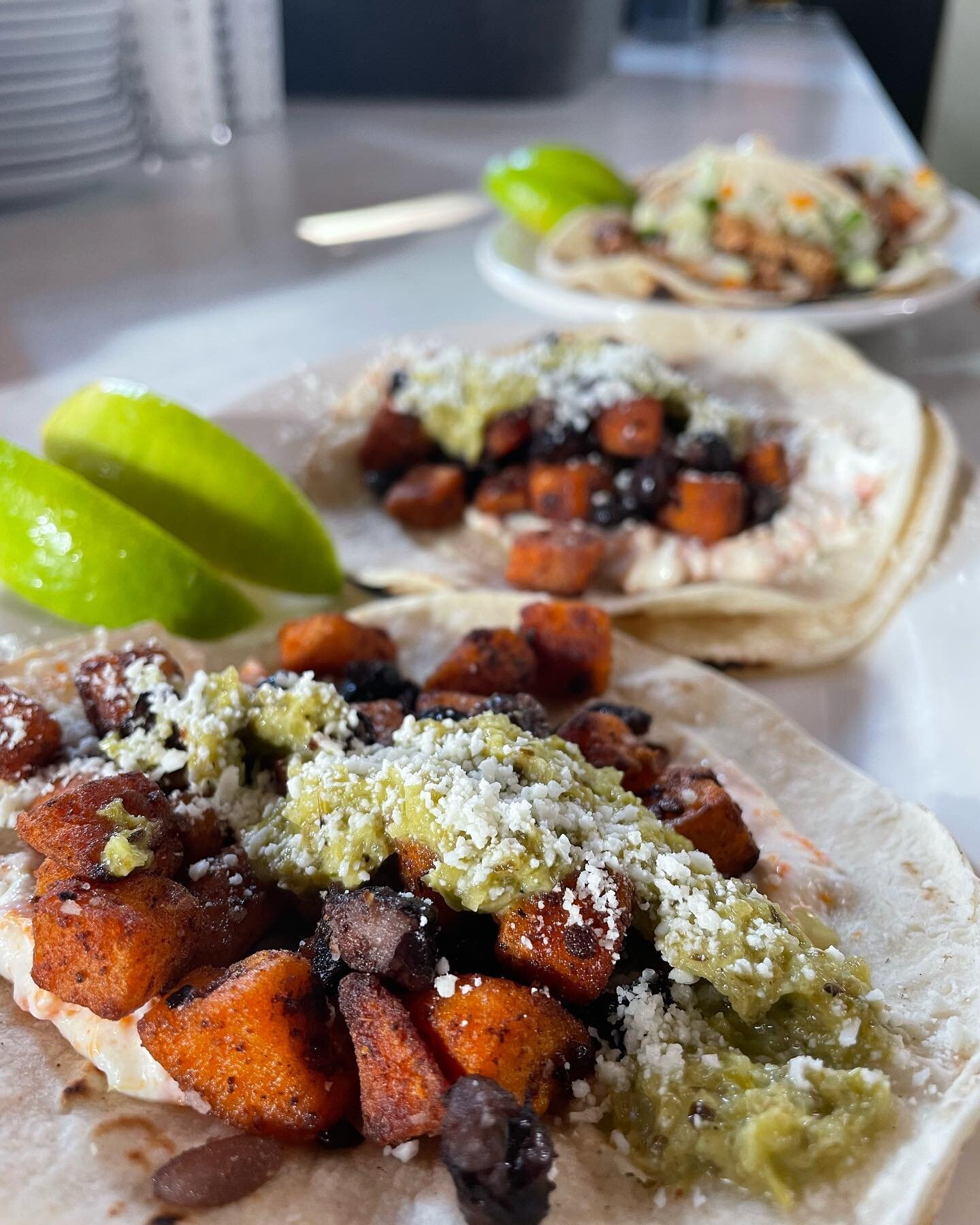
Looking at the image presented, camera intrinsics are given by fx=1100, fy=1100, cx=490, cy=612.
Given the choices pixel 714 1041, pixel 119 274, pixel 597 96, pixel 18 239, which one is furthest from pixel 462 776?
pixel 597 96

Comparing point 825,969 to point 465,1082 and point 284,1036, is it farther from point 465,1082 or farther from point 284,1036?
point 284,1036

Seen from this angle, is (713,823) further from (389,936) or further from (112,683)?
(112,683)

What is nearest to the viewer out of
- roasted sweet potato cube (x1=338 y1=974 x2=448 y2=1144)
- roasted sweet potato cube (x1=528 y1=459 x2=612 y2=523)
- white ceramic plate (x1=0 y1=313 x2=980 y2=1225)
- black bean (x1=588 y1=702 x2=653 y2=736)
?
roasted sweet potato cube (x1=338 y1=974 x2=448 y2=1144)

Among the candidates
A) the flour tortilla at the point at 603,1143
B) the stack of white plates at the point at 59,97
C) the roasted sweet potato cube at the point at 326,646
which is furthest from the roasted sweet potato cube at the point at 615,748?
the stack of white plates at the point at 59,97

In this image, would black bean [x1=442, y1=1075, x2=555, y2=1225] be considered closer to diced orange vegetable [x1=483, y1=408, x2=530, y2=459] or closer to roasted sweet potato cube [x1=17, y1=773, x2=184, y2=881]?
roasted sweet potato cube [x1=17, y1=773, x2=184, y2=881]

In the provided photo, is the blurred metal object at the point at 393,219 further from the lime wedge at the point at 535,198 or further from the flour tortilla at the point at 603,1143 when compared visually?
the flour tortilla at the point at 603,1143

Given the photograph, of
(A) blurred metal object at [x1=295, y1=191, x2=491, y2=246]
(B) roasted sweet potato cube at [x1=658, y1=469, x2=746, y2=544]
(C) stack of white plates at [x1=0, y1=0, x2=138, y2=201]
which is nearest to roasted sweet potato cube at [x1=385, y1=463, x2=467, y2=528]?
(B) roasted sweet potato cube at [x1=658, y1=469, x2=746, y2=544]

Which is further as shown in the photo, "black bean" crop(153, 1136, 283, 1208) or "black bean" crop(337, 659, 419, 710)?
"black bean" crop(337, 659, 419, 710)
